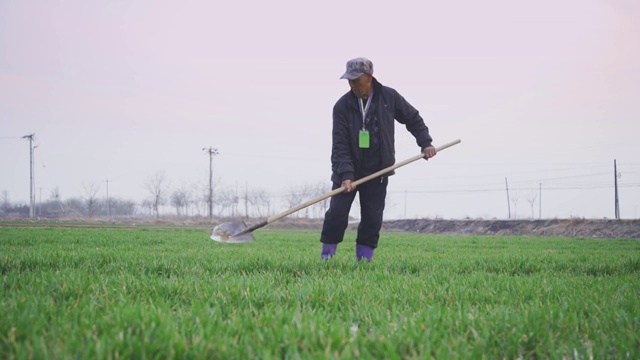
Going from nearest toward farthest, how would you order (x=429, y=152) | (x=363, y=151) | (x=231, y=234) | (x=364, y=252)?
(x=363, y=151), (x=364, y=252), (x=429, y=152), (x=231, y=234)

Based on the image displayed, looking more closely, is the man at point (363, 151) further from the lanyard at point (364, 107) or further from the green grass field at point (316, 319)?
the green grass field at point (316, 319)

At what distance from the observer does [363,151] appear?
539 cm

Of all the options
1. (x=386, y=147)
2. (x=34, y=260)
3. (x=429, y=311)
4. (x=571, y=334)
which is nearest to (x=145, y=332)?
(x=429, y=311)

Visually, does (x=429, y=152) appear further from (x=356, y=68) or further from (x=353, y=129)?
(x=356, y=68)

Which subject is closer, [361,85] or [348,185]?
[348,185]

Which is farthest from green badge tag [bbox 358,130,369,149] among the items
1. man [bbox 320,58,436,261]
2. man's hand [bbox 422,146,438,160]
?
man's hand [bbox 422,146,438,160]

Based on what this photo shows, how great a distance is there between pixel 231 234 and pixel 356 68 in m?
2.58

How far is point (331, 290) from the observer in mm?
2977

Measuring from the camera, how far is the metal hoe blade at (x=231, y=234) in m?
5.97

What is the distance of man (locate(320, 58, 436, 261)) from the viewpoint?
533cm

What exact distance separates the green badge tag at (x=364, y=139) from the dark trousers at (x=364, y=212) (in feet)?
1.30

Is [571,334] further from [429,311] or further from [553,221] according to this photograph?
[553,221]

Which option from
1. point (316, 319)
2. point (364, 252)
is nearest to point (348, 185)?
point (364, 252)

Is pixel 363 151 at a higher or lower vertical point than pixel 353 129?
lower
